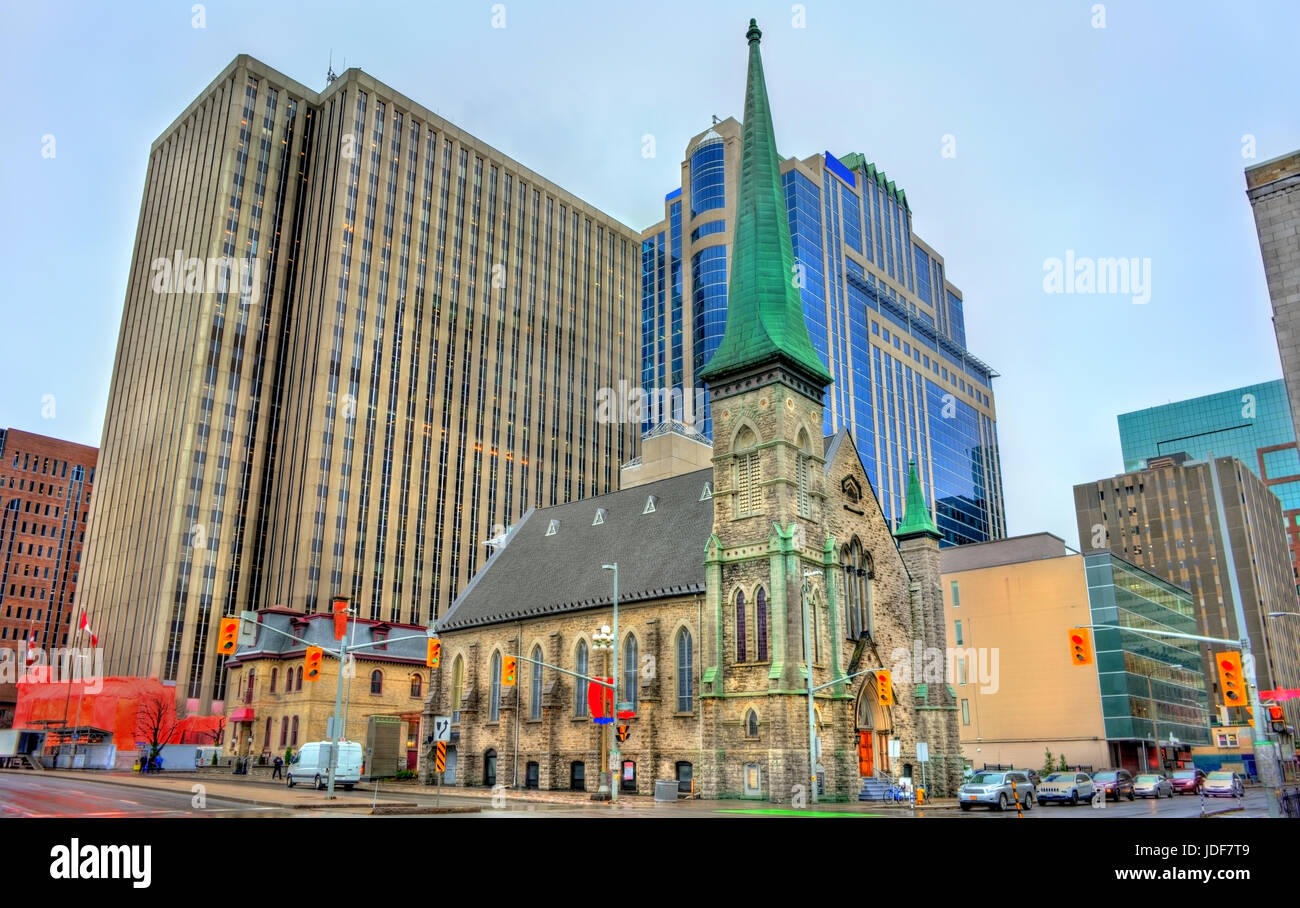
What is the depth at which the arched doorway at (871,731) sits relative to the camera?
154 feet

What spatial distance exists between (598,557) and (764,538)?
572 inches

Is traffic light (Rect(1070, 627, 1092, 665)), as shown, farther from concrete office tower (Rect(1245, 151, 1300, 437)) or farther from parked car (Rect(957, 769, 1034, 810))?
concrete office tower (Rect(1245, 151, 1300, 437))

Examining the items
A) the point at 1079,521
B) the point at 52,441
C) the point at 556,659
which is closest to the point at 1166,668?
the point at 556,659

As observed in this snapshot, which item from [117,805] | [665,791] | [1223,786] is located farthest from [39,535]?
[1223,786]

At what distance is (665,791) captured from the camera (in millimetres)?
43062

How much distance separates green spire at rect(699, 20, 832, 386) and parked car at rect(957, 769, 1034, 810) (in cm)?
2231

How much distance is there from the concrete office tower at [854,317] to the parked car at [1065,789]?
291ft

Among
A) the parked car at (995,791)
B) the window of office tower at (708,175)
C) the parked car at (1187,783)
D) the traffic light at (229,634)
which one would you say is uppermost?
the window of office tower at (708,175)

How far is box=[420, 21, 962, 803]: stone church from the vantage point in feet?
145

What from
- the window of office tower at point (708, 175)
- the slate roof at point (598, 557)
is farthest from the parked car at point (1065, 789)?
the window of office tower at point (708, 175)

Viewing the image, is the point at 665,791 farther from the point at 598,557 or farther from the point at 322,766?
the point at 322,766

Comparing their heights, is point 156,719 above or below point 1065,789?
above

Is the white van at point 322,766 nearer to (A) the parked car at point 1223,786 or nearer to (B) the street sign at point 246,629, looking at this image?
(B) the street sign at point 246,629
